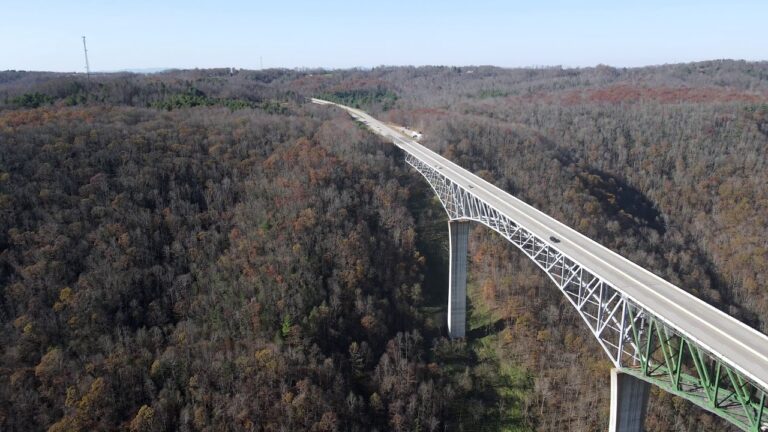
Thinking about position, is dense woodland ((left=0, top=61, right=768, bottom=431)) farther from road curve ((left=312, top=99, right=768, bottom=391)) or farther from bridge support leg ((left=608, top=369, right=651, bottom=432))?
road curve ((left=312, top=99, right=768, bottom=391))

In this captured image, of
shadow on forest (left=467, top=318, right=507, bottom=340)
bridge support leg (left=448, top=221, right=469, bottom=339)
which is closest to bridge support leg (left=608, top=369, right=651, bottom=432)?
bridge support leg (left=448, top=221, right=469, bottom=339)

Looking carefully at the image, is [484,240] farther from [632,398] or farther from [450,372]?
[632,398]

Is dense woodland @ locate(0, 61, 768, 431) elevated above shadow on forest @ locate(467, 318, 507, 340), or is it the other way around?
dense woodland @ locate(0, 61, 768, 431)

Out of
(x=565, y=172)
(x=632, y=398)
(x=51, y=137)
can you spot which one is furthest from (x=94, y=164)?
(x=565, y=172)

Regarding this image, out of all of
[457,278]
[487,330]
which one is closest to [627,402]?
[457,278]

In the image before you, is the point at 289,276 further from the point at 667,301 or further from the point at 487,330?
the point at 667,301

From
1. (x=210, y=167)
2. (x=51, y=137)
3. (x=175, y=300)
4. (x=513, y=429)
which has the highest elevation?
(x=51, y=137)
